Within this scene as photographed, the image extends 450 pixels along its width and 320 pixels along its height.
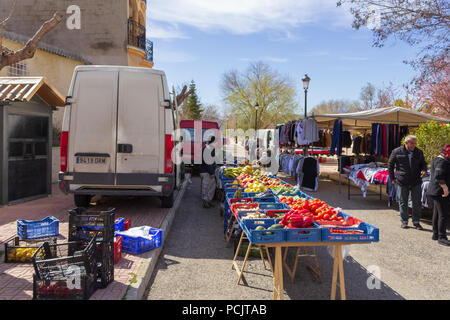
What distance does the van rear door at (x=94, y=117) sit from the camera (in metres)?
7.14

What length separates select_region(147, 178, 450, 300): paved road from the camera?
4238mm

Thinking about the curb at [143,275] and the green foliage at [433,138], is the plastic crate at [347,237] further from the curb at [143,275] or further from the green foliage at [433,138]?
the green foliage at [433,138]

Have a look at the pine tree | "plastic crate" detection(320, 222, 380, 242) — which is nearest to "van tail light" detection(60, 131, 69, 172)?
"plastic crate" detection(320, 222, 380, 242)

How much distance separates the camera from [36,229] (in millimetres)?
5547

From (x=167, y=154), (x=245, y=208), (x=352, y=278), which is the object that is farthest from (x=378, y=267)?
(x=167, y=154)

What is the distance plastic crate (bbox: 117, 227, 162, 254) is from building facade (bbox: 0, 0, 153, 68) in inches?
720

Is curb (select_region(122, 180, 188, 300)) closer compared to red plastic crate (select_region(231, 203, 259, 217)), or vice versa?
curb (select_region(122, 180, 188, 300))

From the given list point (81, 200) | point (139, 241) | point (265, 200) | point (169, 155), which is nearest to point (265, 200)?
point (265, 200)

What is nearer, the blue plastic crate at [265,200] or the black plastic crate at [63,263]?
the black plastic crate at [63,263]

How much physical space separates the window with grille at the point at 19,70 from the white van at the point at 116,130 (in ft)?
32.5

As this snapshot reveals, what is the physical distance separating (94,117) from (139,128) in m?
0.93

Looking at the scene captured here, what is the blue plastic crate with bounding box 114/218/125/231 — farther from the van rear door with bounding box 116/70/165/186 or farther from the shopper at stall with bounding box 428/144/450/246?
the shopper at stall with bounding box 428/144/450/246

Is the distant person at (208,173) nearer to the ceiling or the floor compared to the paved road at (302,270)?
nearer to the ceiling

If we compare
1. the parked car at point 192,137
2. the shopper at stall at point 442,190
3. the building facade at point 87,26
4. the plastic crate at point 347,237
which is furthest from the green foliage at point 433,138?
the building facade at point 87,26
